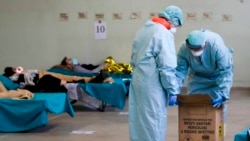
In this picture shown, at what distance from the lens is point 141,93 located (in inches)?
147

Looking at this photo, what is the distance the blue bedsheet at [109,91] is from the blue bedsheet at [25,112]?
50.2 inches

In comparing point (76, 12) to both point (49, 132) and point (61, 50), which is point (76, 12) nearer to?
point (61, 50)

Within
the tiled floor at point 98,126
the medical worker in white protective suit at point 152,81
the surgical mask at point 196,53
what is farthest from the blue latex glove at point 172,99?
the tiled floor at point 98,126

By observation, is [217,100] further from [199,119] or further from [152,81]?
[152,81]

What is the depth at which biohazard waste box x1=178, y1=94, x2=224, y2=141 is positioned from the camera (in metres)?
3.68

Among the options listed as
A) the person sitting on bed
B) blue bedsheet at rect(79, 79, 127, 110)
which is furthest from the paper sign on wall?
blue bedsheet at rect(79, 79, 127, 110)

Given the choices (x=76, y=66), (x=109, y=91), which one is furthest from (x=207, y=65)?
(x=76, y=66)

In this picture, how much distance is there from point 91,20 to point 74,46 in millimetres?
611

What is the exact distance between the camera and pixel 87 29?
33.0 feet

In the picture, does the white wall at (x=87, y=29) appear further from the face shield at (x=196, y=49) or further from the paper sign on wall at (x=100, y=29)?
the face shield at (x=196, y=49)

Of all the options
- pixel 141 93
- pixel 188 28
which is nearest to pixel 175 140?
pixel 141 93

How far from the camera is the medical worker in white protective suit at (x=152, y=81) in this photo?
3.64 meters

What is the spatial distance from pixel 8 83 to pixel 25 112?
51.5 inches

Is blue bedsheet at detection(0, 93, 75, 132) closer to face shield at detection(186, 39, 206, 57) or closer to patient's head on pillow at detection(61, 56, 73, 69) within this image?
face shield at detection(186, 39, 206, 57)
